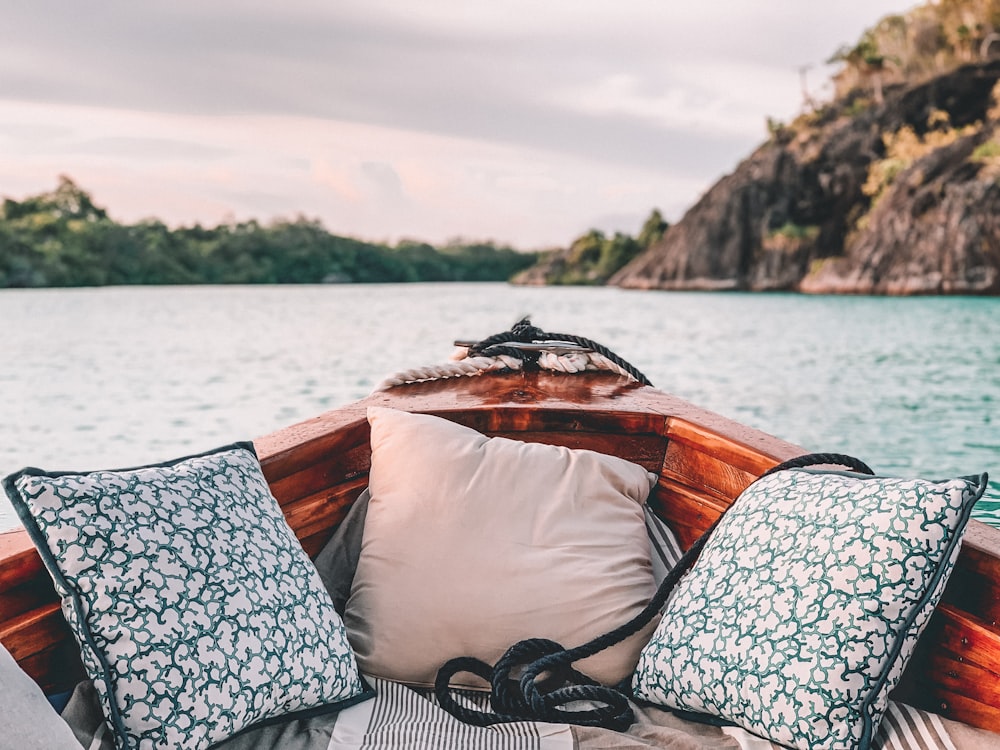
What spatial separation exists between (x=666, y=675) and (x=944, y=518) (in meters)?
0.44

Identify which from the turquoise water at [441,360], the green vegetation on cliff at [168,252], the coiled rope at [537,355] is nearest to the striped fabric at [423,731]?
the turquoise water at [441,360]

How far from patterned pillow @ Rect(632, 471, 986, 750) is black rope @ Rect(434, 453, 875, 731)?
90 mm

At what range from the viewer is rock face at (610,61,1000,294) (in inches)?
928

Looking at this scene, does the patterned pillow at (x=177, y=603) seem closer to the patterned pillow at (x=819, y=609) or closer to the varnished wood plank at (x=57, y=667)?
the varnished wood plank at (x=57, y=667)

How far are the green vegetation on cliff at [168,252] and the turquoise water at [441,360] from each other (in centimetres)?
1009

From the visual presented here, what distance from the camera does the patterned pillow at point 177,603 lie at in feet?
3.17

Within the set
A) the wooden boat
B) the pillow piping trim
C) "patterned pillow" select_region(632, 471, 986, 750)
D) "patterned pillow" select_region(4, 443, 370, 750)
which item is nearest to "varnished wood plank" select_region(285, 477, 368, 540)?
the wooden boat

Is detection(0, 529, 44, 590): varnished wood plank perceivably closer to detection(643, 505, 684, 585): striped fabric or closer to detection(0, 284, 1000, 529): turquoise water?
detection(0, 284, 1000, 529): turquoise water

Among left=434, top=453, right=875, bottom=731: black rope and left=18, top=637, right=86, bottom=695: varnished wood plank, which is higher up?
left=18, top=637, right=86, bottom=695: varnished wood plank

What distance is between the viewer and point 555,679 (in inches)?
51.9

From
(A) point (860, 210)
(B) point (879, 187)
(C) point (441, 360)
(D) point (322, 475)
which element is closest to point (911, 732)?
(D) point (322, 475)

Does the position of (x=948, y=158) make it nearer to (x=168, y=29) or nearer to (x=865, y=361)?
(x=865, y=361)

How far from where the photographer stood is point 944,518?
1.03 metres

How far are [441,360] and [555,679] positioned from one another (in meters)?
13.2
